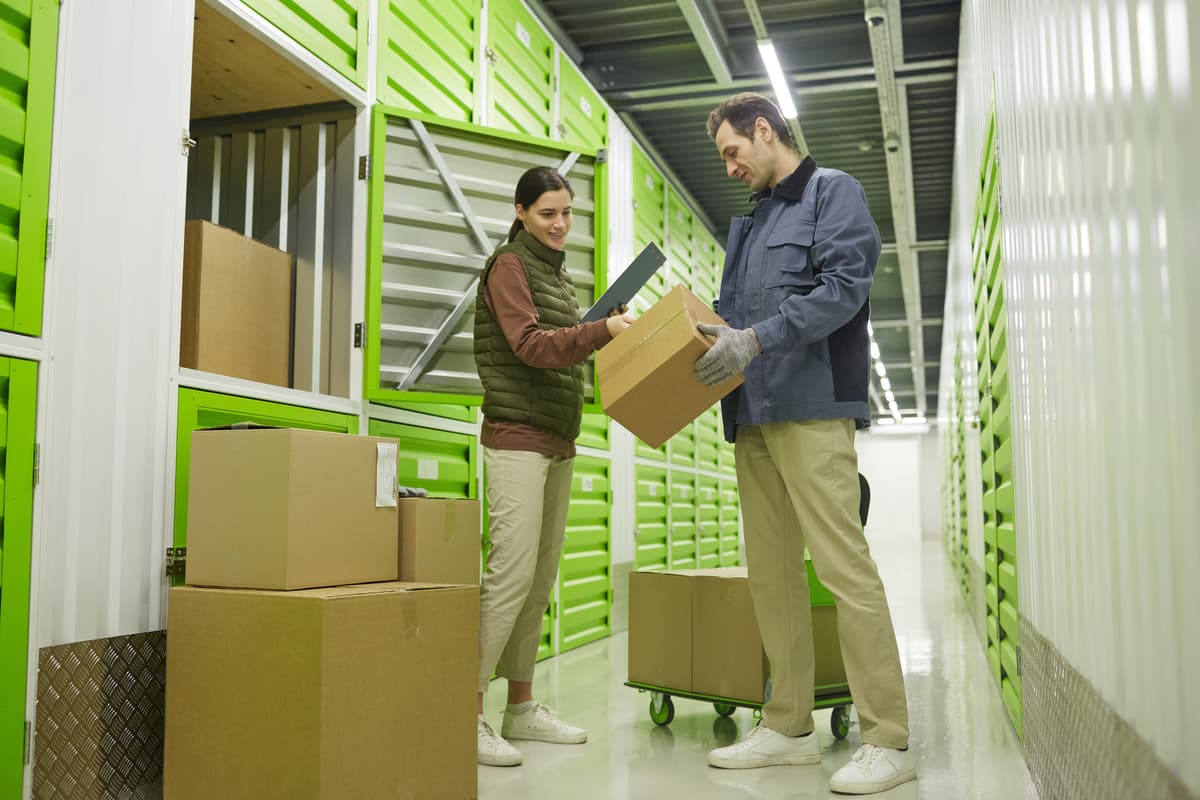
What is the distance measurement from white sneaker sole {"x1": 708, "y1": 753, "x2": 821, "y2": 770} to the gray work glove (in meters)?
1.07

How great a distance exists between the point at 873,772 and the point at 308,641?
56.6 inches

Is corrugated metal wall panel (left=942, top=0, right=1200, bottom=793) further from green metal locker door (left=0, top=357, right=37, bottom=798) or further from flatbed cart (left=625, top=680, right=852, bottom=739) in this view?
green metal locker door (left=0, top=357, right=37, bottom=798)

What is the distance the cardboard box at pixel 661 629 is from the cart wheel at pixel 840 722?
1.59 feet

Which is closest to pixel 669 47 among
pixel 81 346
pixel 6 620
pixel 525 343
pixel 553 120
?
pixel 553 120

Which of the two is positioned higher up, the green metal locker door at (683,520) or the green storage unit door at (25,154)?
the green storage unit door at (25,154)

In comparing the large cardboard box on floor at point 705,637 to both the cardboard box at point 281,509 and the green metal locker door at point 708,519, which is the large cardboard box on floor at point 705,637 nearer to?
the cardboard box at point 281,509

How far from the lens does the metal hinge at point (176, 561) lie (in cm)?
250

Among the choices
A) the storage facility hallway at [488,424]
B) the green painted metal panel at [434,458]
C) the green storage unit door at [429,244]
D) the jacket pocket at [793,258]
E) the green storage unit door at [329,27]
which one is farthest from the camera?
the green painted metal panel at [434,458]

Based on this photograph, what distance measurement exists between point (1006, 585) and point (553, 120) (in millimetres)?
3512

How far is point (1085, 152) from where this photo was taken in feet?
4.92

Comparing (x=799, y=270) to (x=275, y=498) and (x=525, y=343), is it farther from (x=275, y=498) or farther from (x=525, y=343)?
(x=275, y=498)

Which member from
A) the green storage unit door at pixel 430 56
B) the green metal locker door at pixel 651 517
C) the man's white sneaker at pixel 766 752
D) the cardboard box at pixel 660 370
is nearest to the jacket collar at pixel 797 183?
the cardboard box at pixel 660 370

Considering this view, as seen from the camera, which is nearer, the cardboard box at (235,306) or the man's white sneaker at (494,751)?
the man's white sneaker at (494,751)

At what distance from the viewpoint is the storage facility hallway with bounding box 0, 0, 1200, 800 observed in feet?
4.75
